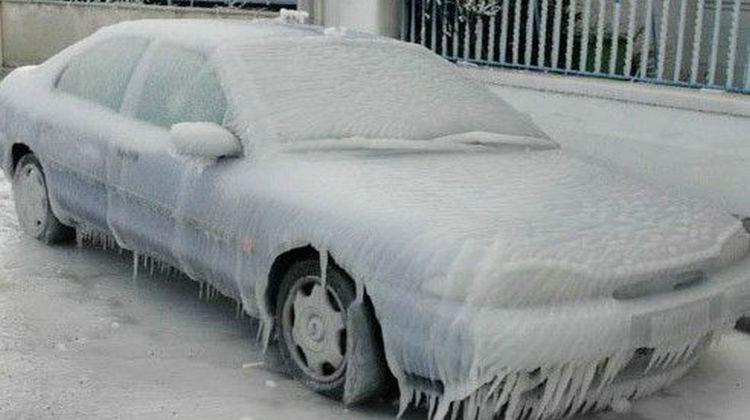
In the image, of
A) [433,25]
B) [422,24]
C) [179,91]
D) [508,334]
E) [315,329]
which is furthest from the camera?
[422,24]

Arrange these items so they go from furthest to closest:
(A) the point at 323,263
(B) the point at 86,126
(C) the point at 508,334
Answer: (B) the point at 86,126 < (A) the point at 323,263 < (C) the point at 508,334

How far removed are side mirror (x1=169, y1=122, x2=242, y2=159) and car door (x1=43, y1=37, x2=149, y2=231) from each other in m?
0.91

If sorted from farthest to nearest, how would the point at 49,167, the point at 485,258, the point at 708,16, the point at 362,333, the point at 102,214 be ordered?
the point at 708,16, the point at 49,167, the point at 102,214, the point at 362,333, the point at 485,258

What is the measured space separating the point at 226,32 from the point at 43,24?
9773 mm

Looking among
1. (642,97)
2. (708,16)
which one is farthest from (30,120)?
(708,16)

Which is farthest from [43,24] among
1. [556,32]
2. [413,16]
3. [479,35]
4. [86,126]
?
[86,126]

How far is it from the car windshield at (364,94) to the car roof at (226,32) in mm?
84

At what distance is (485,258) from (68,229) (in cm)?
356

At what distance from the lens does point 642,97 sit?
25.8ft

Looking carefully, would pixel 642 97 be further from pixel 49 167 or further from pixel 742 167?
pixel 49 167

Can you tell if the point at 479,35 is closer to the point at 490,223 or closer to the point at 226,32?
the point at 226,32

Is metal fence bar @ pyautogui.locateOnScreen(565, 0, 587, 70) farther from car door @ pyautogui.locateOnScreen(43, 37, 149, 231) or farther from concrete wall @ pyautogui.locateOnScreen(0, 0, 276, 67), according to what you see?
concrete wall @ pyautogui.locateOnScreen(0, 0, 276, 67)

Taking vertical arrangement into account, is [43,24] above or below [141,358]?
above

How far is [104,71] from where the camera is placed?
6074mm
